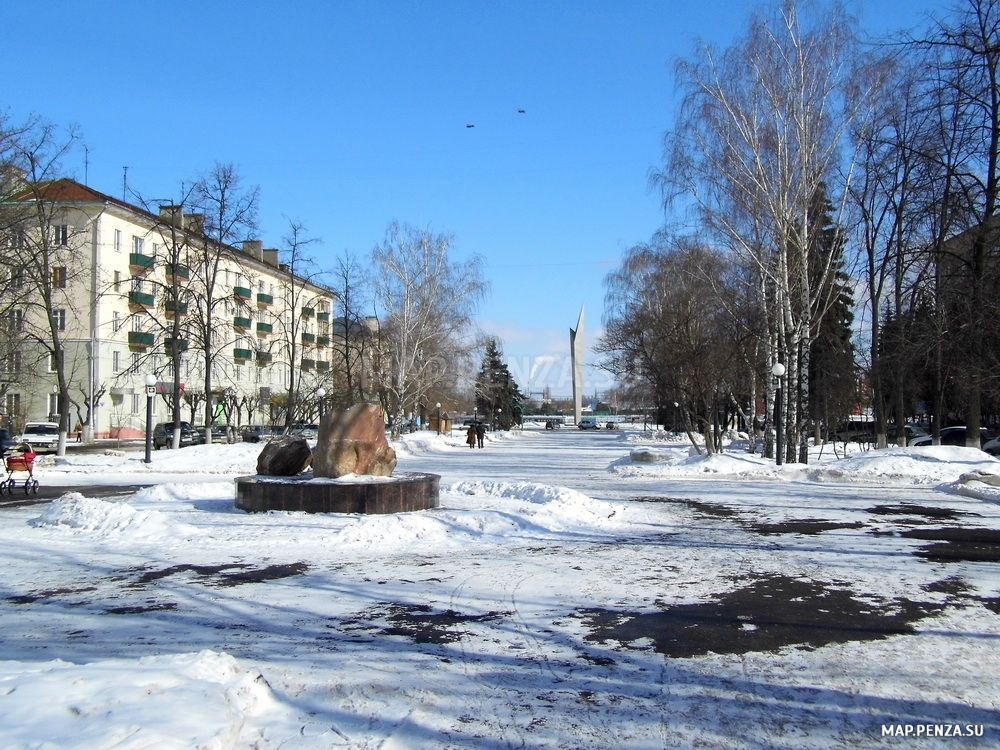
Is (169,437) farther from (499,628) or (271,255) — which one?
(499,628)

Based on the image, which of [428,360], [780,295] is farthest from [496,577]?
[428,360]

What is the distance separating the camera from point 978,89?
19344 millimetres

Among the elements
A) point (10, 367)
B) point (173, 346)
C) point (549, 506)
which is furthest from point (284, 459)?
point (10, 367)

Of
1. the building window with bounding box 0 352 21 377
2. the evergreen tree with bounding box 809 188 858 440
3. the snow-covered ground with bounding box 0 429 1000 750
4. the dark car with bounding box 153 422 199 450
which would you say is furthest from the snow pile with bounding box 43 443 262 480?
the evergreen tree with bounding box 809 188 858 440

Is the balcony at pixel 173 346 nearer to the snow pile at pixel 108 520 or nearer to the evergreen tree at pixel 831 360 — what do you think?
the snow pile at pixel 108 520

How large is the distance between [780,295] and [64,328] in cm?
4116

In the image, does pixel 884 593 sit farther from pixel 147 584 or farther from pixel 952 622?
pixel 147 584

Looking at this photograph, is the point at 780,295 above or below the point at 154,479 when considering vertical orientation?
above

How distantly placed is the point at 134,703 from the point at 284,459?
11.8 meters

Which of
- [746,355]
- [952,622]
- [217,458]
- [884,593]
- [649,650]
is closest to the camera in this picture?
[649,650]

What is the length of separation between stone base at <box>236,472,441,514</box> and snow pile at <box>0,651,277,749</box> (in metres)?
8.50

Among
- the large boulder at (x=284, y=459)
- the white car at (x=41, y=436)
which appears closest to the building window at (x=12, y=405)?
the white car at (x=41, y=436)

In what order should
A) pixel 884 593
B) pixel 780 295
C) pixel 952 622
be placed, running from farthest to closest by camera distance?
pixel 780 295
pixel 884 593
pixel 952 622

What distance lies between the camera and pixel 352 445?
48.2 feet
